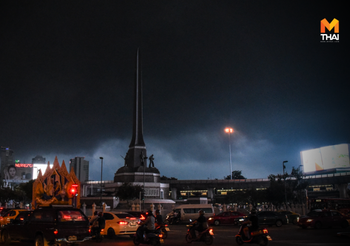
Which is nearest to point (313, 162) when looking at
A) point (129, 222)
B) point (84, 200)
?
point (84, 200)

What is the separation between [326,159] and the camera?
385 ft

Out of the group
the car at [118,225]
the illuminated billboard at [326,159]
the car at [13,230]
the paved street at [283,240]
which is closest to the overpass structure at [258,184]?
the illuminated billboard at [326,159]

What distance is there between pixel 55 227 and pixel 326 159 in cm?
11898

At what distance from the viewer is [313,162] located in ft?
396

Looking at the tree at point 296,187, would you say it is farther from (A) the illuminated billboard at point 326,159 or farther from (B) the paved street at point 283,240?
(A) the illuminated billboard at point 326,159

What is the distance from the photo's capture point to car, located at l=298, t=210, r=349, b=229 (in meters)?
26.7

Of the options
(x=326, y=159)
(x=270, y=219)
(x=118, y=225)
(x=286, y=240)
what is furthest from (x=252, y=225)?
(x=326, y=159)

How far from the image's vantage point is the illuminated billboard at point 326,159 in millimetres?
113125

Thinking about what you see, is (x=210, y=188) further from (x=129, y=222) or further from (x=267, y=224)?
(x=129, y=222)

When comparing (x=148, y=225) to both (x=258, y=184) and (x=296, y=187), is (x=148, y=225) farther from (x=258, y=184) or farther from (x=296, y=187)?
(x=258, y=184)

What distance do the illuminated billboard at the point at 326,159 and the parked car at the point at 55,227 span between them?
372 feet

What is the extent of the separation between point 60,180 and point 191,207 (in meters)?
20.4

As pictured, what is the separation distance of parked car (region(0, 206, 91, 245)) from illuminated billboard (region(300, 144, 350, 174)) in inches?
4468

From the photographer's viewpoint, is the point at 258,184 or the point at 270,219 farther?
the point at 258,184
